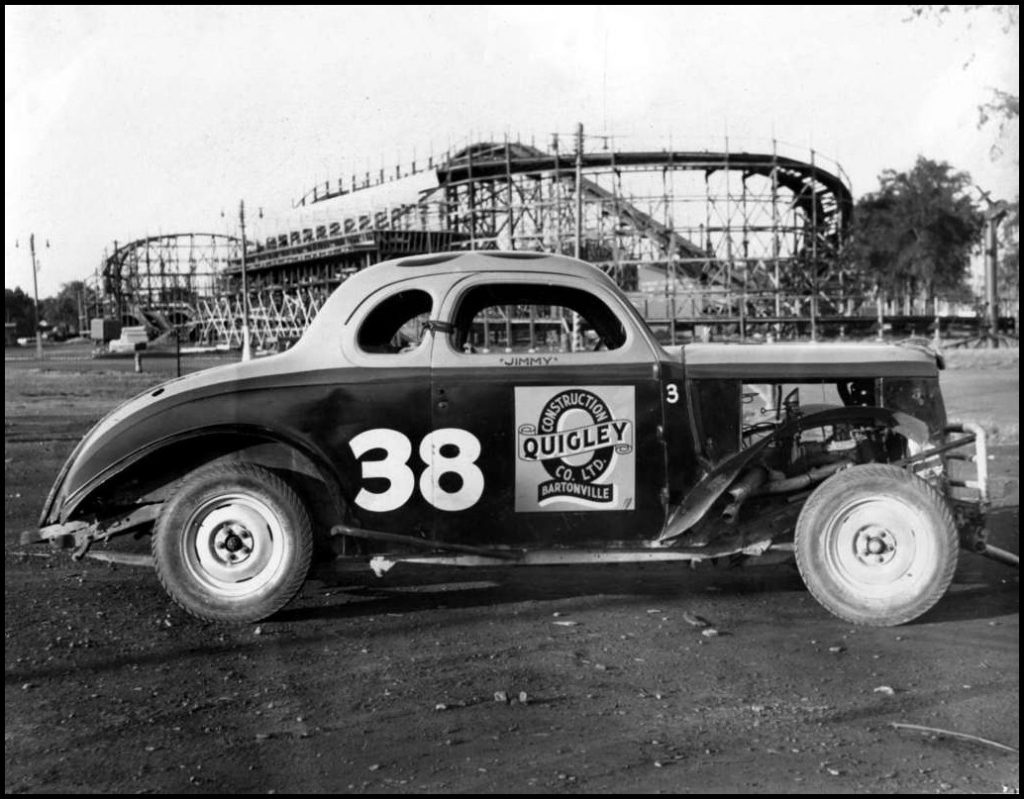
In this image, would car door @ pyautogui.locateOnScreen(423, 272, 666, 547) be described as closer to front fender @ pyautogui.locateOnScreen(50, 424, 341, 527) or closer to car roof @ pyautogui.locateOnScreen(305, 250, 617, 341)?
car roof @ pyautogui.locateOnScreen(305, 250, 617, 341)

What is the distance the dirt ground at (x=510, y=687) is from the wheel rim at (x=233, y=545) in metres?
0.26

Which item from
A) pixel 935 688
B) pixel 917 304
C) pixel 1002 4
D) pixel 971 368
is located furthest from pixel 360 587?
pixel 917 304

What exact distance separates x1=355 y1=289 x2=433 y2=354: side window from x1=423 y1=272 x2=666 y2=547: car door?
35 cm

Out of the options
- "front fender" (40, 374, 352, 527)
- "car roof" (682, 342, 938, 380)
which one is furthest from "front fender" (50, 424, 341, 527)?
"car roof" (682, 342, 938, 380)

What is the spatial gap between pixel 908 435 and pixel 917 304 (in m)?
49.4

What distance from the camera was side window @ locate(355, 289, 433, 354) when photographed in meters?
5.57

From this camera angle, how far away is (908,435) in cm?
574

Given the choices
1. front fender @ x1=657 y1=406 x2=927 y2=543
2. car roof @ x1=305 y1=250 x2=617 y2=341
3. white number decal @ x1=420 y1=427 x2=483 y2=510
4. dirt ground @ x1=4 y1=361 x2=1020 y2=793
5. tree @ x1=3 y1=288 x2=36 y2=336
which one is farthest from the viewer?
tree @ x1=3 y1=288 x2=36 y2=336

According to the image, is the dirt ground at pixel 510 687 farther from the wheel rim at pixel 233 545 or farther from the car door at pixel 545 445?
the car door at pixel 545 445

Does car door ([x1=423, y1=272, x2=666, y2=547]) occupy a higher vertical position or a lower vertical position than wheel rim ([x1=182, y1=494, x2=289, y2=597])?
higher

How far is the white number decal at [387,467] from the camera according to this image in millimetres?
5305

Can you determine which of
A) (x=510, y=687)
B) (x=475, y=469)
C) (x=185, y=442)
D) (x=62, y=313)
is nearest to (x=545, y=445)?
(x=475, y=469)

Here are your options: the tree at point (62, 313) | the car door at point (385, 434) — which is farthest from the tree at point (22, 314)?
the car door at point (385, 434)

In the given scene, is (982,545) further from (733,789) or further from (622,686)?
(733,789)
